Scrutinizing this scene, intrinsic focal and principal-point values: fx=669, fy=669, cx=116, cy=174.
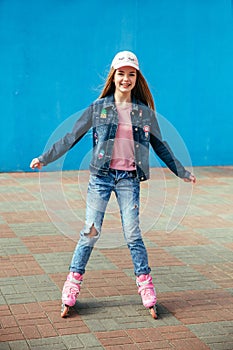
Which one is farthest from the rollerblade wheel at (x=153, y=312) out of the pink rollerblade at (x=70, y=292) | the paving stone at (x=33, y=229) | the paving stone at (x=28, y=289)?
the paving stone at (x=33, y=229)

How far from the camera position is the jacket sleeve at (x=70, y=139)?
478 cm

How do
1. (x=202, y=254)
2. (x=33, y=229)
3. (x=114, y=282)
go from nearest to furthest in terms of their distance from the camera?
(x=114, y=282), (x=202, y=254), (x=33, y=229)

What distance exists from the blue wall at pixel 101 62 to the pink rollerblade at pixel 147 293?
6.78m

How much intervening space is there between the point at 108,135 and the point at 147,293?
1.17 metres

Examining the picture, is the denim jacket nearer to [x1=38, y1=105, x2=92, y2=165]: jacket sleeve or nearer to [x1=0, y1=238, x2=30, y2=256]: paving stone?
[x1=38, y1=105, x2=92, y2=165]: jacket sleeve

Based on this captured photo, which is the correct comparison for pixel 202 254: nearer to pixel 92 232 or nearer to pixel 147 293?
pixel 147 293

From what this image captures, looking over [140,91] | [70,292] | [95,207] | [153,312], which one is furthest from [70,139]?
[153,312]

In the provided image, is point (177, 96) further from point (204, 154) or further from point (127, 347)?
point (127, 347)

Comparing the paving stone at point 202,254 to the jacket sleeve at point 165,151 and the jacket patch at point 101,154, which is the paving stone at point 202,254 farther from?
the jacket patch at point 101,154

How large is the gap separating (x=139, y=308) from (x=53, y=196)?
44.8 inches

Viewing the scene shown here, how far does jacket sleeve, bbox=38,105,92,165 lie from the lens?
188 inches

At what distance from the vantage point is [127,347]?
13.9 feet

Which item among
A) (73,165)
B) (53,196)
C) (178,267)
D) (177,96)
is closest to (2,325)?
(53,196)

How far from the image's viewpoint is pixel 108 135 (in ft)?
15.3
